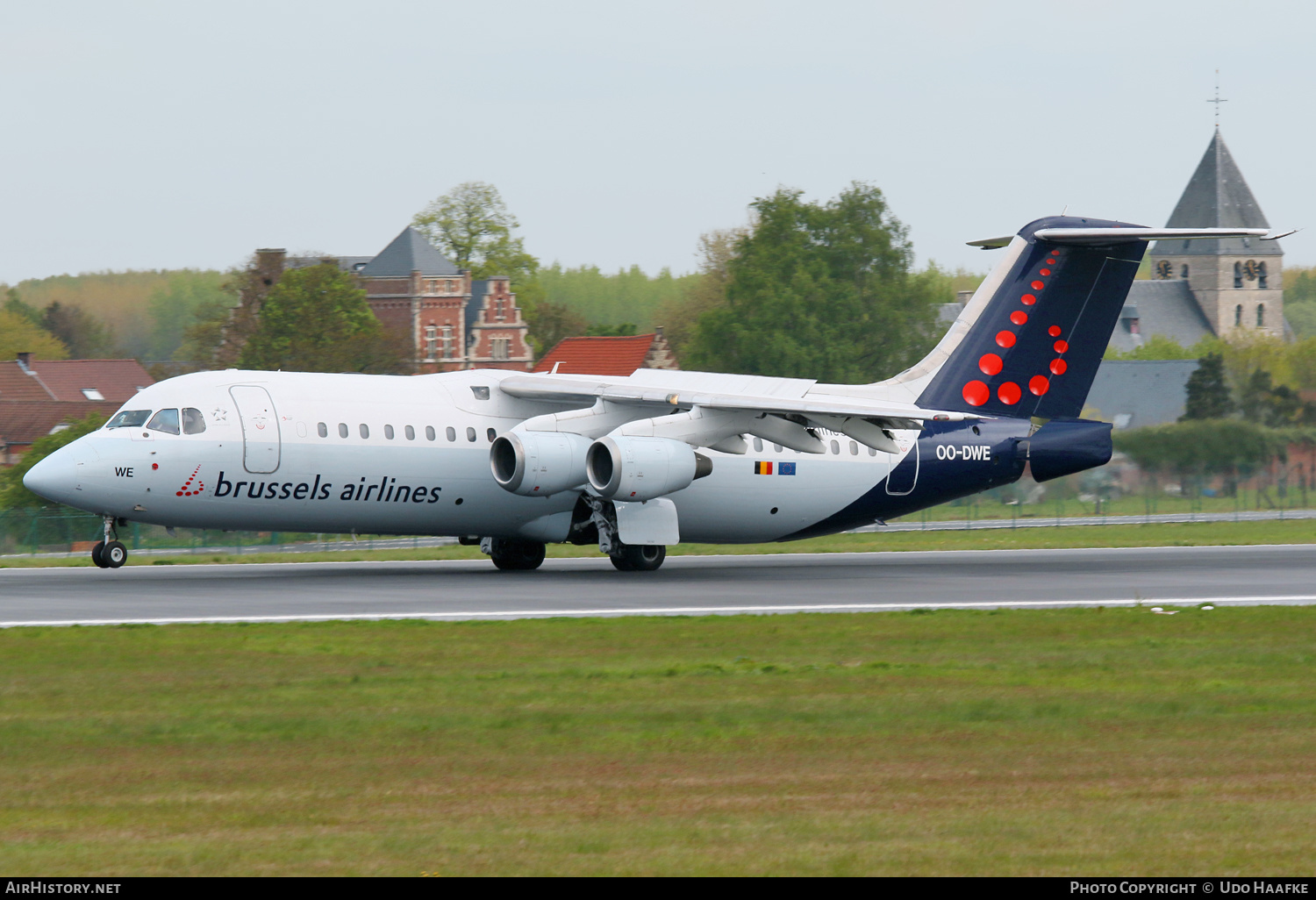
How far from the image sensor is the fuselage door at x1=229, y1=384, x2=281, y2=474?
26.0 m

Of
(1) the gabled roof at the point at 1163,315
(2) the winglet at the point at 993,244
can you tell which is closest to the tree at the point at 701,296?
(1) the gabled roof at the point at 1163,315

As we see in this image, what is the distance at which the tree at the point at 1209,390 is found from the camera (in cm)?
8275

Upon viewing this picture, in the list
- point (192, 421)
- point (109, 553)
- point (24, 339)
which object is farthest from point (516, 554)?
point (24, 339)

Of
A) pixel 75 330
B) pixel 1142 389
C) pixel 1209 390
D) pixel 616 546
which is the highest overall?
pixel 75 330

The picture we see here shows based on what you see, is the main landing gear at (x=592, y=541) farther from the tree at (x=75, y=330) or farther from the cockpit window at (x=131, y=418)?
the tree at (x=75, y=330)

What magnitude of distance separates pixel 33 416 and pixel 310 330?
13678 mm

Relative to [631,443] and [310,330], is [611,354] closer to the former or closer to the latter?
[310,330]

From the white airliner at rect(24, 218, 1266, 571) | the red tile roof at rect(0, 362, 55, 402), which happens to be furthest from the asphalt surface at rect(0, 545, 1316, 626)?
the red tile roof at rect(0, 362, 55, 402)

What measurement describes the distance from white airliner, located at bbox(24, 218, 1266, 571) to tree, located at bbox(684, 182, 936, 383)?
183 ft

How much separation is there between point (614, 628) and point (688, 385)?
11.5m

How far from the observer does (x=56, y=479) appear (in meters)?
25.0

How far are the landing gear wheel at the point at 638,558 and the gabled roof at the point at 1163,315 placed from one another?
12778 centimetres

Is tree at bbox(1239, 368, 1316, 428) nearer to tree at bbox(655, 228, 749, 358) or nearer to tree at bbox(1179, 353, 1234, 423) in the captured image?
tree at bbox(1179, 353, 1234, 423)
